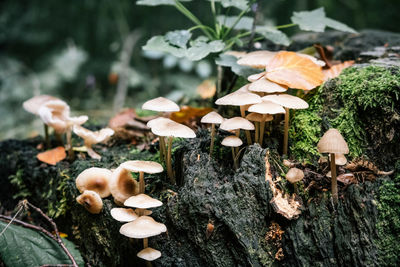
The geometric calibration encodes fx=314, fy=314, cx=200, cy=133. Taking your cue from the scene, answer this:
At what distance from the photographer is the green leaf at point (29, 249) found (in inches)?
83.3

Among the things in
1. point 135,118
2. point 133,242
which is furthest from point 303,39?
point 133,242

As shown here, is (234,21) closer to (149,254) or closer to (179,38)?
(179,38)

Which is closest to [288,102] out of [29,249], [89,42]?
[29,249]

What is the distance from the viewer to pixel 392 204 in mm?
1799

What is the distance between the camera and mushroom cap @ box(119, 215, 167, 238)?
5.51 feet

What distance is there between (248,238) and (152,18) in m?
6.17

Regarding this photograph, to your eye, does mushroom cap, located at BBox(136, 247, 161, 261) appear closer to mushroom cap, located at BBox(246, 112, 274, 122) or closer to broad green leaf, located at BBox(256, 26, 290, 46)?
mushroom cap, located at BBox(246, 112, 274, 122)

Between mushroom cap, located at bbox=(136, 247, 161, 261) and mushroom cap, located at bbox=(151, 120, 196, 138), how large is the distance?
2.24ft

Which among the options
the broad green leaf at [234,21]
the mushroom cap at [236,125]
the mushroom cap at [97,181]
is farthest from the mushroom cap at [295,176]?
the broad green leaf at [234,21]

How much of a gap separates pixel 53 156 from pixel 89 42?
5.28 m

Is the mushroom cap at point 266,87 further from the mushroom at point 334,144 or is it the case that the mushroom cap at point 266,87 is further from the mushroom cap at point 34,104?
the mushroom cap at point 34,104

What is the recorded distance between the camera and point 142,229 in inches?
67.2

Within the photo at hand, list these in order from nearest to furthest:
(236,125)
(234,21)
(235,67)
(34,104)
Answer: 1. (236,125)
2. (235,67)
3. (34,104)
4. (234,21)

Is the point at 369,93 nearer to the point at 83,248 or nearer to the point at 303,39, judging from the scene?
the point at 303,39
